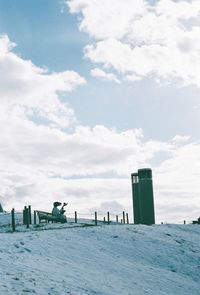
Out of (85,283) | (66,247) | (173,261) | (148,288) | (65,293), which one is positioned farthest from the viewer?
(173,261)

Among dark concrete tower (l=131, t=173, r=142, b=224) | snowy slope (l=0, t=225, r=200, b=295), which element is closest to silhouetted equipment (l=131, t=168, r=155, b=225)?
dark concrete tower (l=131, t=173, r=142, b=224)

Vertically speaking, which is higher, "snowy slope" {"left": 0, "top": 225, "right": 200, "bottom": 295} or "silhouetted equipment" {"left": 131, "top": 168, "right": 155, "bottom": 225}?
"silhouetted equipment" {"left": 131, "top": 168, "right": 155, "bottom": 225}

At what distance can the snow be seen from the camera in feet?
54.8

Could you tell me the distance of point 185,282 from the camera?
21.7 m

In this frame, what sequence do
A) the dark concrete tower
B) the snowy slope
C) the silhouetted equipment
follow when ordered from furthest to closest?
the dark concrete tower, the silhouetted equipment, the snowy slope

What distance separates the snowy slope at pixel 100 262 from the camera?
16703 mm

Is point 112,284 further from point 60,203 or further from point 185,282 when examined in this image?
point 60,203

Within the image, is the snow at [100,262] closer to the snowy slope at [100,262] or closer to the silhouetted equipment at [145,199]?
the snowy slope at [100,262]

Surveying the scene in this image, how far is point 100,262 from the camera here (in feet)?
68.9

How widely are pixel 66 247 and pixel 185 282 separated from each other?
5.64 meters

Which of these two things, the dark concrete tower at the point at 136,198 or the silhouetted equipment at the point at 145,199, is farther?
the dark concrete tower at the point at 136,198

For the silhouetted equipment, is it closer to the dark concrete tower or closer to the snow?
the dark concrete tower

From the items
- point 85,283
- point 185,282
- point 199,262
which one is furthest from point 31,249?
point 199,262

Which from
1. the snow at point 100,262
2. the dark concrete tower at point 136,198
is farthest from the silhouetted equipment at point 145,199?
the snow at point 100,262
